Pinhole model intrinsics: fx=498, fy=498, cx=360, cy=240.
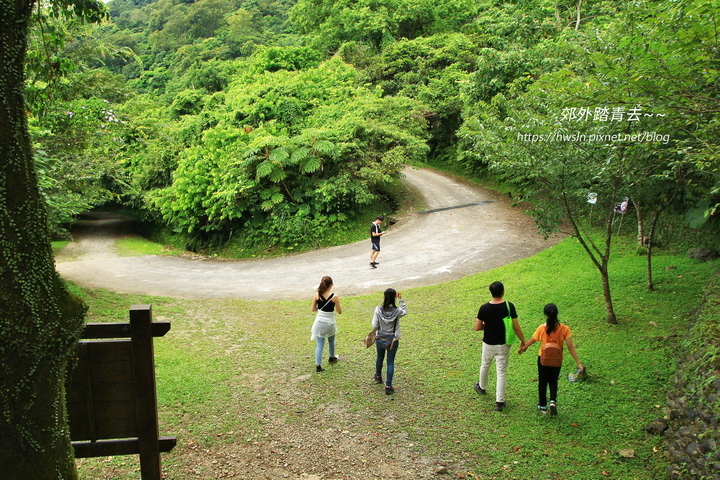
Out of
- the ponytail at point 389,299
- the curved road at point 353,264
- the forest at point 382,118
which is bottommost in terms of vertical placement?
the curved road at point 353,264

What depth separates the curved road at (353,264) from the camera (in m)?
13.6

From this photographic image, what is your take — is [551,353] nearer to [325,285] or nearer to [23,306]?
[325,285]

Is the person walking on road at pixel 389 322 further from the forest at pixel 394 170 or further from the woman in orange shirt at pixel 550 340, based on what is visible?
the woman in orange shirt at pixel 550 340

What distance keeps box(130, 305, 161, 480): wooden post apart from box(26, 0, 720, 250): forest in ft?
11.7

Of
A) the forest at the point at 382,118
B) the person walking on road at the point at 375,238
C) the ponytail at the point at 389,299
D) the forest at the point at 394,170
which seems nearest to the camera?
the forest at the point at 394,170

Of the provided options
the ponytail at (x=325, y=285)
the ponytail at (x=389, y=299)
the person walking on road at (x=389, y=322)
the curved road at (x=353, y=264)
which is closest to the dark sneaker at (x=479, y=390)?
the person walking on road at (x=389, y=322)

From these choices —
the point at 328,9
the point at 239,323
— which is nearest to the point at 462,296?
the point at 239,323

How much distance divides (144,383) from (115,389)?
9.2 inches

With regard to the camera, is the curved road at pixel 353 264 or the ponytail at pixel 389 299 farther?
the curved road at pixel 353 264

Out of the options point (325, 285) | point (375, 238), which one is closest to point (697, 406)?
point (325, 285)

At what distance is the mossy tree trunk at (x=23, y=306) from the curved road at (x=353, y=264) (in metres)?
9.43

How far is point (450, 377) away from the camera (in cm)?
762

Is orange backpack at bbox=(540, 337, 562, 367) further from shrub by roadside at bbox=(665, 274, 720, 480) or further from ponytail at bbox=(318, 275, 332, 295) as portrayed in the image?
ponytail at bbox=(318, 275, 332, 295)

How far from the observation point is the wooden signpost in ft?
13.0
